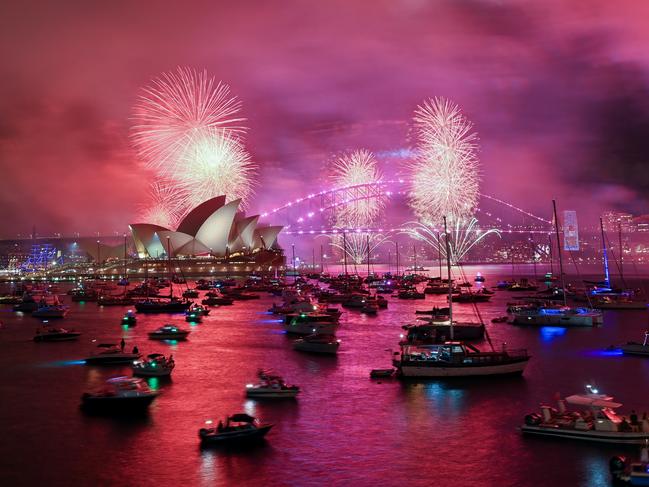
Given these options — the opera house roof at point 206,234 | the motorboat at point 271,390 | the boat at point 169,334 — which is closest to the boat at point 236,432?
the motorboat at point 271,390

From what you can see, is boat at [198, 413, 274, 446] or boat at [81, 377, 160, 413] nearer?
boat at [198, 413, 274, 446]

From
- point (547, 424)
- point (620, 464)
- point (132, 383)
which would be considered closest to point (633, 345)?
point (547, 424)

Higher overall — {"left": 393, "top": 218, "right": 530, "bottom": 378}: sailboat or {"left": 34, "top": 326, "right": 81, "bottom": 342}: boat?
{"left": 34, "top": 326, "right": 81, "bottom": 342}: boat

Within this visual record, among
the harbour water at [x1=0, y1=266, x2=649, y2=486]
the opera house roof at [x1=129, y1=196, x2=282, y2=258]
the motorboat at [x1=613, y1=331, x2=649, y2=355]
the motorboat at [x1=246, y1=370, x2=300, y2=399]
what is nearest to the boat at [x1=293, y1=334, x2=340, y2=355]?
the harbour water at [x1=0, y1=266, x2=649, y2=486]

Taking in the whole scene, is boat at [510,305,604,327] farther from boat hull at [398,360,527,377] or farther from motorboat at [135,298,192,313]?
motorboat at [135,298,192,313]

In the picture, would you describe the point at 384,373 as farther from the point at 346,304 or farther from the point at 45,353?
the point at 346,304

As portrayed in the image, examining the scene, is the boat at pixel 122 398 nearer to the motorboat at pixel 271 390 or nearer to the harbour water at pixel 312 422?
the harbour water at pixel 312 422

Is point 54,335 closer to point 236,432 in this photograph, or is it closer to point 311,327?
point 311,327
